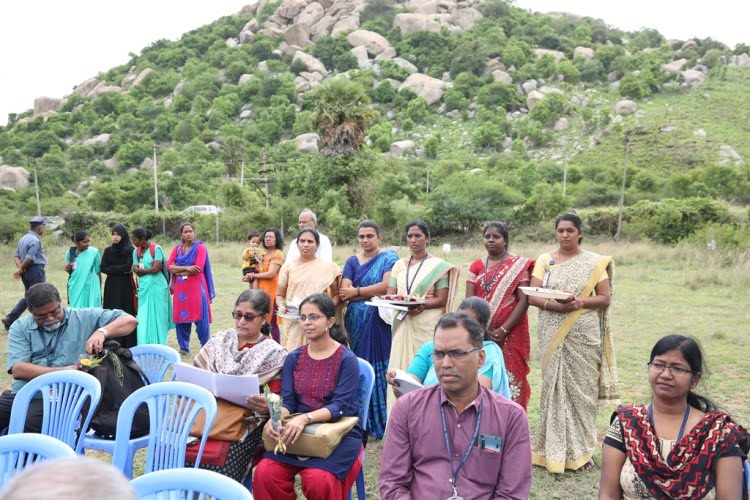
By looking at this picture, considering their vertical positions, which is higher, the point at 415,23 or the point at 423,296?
the point at 415,23

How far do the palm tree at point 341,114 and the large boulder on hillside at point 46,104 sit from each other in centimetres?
6595

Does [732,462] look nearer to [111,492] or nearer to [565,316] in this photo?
[565,316]

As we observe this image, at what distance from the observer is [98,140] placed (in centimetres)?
5584

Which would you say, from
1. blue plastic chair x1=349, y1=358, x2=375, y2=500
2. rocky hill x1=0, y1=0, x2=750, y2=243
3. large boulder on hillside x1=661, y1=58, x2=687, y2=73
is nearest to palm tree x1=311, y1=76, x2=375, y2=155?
rocky hill x1=0, y1=0, x2=750, y2=243

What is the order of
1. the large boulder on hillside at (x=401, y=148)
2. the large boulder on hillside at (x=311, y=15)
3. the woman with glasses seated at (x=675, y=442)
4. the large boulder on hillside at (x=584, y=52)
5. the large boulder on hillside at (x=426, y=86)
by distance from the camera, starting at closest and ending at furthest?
the woman with glasses seated at (x=675, y=442) < the large boulder on hillside at (x=401, y=148) < the large boulder on hillside at (x=426, y=86) < the large boulder on hillside at (x=584, y=52) < the large boulder on hillside at (x=311, y=15)

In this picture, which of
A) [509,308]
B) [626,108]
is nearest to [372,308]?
[509,308]

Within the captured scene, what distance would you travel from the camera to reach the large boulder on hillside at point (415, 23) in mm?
85125

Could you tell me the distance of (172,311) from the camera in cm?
753

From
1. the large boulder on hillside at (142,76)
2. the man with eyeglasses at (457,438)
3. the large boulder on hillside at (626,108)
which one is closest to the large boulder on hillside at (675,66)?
the large boulder on hillside at (626,108)


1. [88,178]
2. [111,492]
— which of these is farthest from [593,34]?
[111,492]

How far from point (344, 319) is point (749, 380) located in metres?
4.69

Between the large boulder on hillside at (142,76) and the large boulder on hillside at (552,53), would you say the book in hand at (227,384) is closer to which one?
the large boulder on hillside at (552,53)

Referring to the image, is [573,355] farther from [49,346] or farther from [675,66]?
[675,66]

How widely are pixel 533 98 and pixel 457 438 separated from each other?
59673mm
